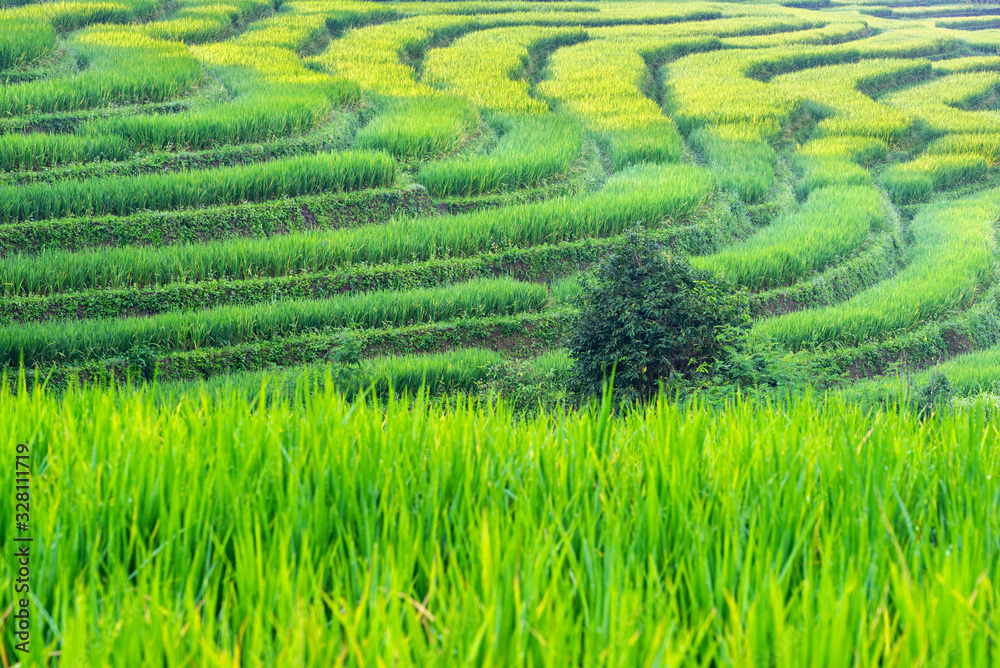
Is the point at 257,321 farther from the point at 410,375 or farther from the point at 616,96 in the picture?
the point at 616,96

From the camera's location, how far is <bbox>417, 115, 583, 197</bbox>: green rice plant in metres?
9.34

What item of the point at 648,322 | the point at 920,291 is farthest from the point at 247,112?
the point at 920,291

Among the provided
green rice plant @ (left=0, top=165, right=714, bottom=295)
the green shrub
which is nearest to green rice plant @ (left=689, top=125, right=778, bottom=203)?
green rice plant @ (left=0, top=165, right=714, bottom=295)

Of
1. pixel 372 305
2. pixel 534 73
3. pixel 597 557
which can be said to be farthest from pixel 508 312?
pixel 534 73

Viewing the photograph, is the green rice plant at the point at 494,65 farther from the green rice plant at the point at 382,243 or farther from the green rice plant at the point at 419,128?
the green rice plant at the point at 382,243

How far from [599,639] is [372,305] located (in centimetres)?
607

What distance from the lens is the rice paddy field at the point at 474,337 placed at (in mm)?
1092

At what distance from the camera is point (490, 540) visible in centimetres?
127

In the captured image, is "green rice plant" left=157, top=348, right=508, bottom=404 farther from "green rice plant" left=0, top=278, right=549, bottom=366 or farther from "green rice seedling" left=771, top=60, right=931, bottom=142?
"green rice seedling" left=771, top=60, right=931, bottom=142

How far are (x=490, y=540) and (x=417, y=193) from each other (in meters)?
8.13

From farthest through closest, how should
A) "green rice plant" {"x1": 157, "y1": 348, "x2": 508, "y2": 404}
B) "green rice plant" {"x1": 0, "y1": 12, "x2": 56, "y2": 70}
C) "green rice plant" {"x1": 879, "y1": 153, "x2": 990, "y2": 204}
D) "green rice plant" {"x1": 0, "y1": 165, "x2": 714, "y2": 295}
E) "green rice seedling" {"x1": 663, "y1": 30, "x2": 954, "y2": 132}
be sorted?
"green rice seedling" {"x1": 663, "y1": 30, "x2": 954, "y2": 132}
"green rice plant" {"x1": 879, "y1": 153, "x2": 990, "y2": 204}
"green rice plant" {"x1": 0, "y1": 12, "x2": 56, "y2": 70}
"green rice plant" {"x1": 0, "y1": 165, "x2": 714, "y2": 295}
"green rice plant" {"x1": 157, "y1": 348, "x2": 508, "y2": 404}

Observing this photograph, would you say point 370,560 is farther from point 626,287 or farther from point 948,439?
point 626,287

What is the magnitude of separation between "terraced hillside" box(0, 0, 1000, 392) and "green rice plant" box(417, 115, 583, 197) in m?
0.04

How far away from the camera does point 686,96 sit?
14039 millimetres
